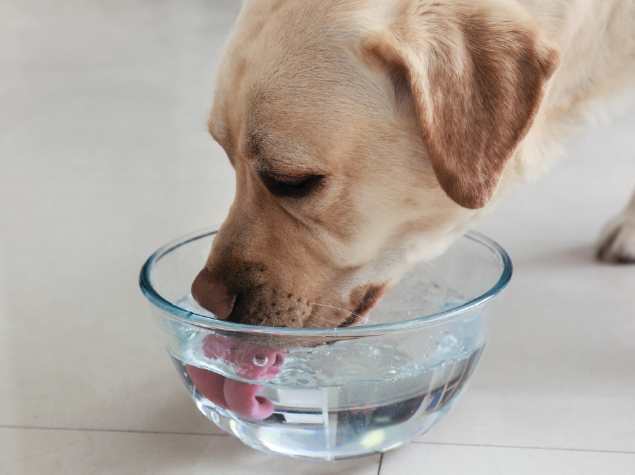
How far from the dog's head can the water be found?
203 mm

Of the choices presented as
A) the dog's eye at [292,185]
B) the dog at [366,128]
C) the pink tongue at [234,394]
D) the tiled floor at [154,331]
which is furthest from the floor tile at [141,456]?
the dog's eye at [292,185]

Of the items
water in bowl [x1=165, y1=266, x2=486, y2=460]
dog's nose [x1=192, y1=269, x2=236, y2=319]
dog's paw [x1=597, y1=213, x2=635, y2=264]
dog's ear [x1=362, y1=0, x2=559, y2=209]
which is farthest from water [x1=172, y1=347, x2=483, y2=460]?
dog's paw [x1=597, y1=213, x2=635, y2=264]

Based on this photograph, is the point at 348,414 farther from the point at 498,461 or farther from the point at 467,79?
the point at 467,79

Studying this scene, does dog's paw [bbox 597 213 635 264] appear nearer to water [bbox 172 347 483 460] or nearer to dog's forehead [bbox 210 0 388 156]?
water [bbox 172 347 483 460]

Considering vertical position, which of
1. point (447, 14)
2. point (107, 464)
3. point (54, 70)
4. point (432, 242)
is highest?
point (447, 14)

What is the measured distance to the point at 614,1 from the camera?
4.32ft

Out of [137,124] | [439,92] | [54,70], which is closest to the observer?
[439,92]

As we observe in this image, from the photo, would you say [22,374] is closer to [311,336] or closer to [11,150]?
[311,336]

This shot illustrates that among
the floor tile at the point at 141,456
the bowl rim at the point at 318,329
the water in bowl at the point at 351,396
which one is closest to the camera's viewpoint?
the bowl rim at the point at 318,329

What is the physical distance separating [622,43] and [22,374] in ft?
4.95

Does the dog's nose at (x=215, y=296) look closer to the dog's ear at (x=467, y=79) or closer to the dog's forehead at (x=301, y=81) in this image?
the dog's forehead at (x=301, y=81)

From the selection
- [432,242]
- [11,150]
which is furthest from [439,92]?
[11,150]

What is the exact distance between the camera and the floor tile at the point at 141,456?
110 centimetres

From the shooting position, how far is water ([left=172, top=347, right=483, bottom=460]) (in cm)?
100
